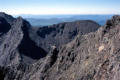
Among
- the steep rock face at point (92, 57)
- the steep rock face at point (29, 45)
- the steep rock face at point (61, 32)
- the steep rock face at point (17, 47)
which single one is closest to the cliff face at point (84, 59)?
the steep rock face at point (92, 57)

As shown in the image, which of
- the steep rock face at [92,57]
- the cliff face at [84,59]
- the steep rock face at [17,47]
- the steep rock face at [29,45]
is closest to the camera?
the steep rock face at [92,57]

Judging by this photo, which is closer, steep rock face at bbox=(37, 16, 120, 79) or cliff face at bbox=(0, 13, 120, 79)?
steep rock face at bbox=(37, 16, 120, 79)

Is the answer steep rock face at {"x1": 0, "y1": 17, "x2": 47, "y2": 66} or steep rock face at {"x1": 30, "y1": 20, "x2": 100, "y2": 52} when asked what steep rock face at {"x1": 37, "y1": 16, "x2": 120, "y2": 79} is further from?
steep rock face at {"x1": 30, "y1": 20, "x2": 100, "y2": 52}

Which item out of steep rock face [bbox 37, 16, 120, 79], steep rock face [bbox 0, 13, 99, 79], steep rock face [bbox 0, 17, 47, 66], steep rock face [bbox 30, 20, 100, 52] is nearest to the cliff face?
steep rock face [bbox 37, 16, 120, 79]

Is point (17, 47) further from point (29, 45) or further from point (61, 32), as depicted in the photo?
point (61, 32)

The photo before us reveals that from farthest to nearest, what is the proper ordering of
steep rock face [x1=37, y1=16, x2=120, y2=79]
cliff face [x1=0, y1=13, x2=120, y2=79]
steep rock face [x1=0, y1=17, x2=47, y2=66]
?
steep rock face [x1=0, y1=17, x2=47, y2=66] → cliff face [x1=0, y1=13, x2=120, y2=79] → steep rock face [x1=37, y1=16, x2=120, y2=79]

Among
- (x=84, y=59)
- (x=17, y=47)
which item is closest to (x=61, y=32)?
(x=17, y=47)

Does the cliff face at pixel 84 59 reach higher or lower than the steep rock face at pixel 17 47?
higher

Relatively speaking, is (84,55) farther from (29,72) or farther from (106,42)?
(29,72)

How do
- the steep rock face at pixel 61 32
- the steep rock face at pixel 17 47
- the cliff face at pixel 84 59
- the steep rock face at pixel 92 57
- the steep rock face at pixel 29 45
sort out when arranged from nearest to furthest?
the steep rock face at pixel 92 57
the cliff face at pixel 84 59
the steep rock face at pixel 29 45
the steep rock face at pixel 17 47
the steep rock face at pixel 61 32

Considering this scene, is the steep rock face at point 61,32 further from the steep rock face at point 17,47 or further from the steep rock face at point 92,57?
the steep rock face at point 92,57

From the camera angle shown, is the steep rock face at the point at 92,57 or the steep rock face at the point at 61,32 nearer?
the steep rock face at the point at 92,57
